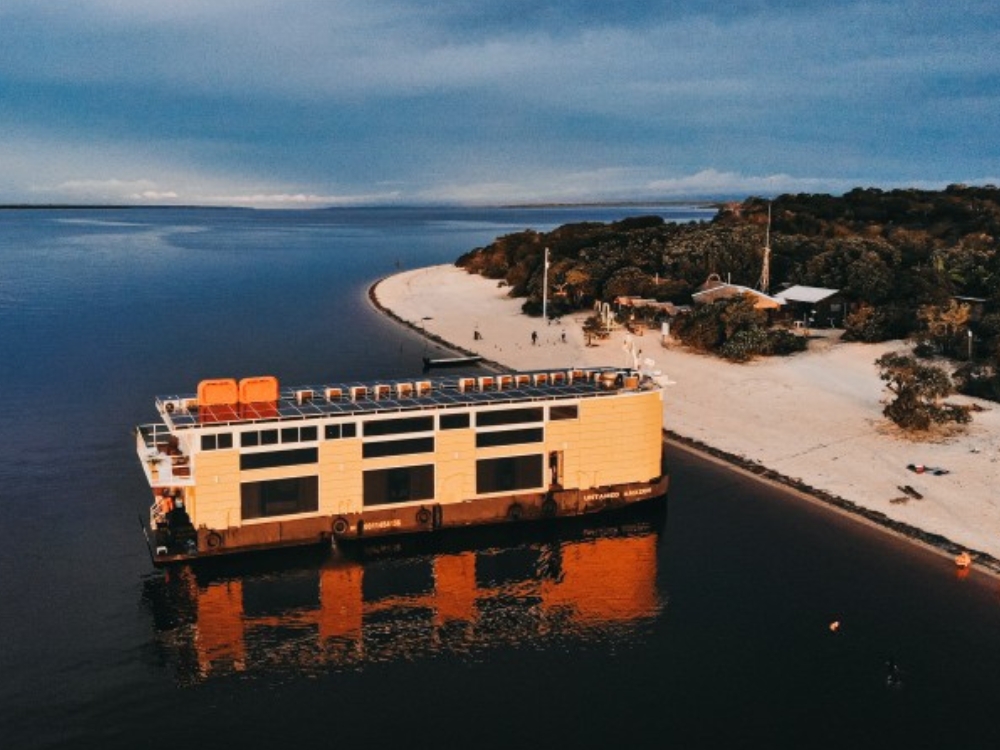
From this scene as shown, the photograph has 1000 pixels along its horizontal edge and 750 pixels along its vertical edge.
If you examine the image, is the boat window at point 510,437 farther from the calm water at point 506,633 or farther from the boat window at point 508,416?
the calm water at point 506,633

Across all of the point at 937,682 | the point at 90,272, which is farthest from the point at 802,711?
the point at 90,272

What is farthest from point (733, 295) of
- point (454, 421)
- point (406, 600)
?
point (406, 600)

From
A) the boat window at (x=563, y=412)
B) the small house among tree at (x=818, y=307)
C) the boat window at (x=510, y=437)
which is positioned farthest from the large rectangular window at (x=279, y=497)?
the small house among tree at (x=818, y=307)

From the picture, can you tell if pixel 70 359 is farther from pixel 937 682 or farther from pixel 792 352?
pixel 937 682

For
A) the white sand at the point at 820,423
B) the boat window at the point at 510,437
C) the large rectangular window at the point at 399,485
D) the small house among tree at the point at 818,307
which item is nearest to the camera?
the large rectangular window at the point at 399,485

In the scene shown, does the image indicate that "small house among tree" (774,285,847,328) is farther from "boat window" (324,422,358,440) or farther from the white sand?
"boat window" (324,422,358,440)

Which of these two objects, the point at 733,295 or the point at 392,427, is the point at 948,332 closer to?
the point at 733,295

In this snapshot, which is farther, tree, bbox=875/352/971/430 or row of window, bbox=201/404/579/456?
tree, bbox=875/352/971/430

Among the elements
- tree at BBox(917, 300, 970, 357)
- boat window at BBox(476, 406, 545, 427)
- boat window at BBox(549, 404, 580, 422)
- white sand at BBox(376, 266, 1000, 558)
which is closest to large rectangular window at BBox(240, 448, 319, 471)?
boat window at BBox(476, 406, 545, 427)
